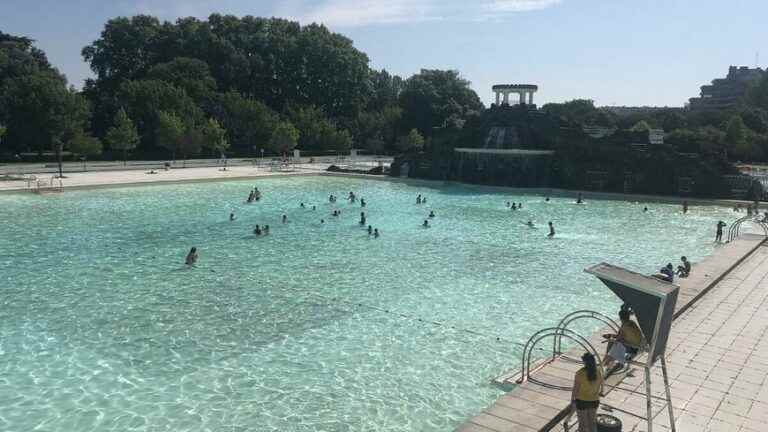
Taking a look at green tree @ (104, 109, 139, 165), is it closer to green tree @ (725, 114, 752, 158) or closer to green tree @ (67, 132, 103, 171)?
green tree @ (67, 132, 103, 171)

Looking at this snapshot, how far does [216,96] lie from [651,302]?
71716 millimetres

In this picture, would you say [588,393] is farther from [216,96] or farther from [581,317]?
[216,96]

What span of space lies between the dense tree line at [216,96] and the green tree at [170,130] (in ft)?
0.38

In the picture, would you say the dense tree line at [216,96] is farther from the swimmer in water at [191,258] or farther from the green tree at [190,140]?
the swimmer in water at [191,258]

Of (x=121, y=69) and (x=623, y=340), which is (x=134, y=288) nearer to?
(x=623, y=340)

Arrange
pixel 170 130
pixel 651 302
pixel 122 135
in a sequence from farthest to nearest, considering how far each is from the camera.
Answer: pixel 170 130, pixel 122 135, pixel 651 302

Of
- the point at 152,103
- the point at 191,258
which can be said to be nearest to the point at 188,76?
the point at 152,103

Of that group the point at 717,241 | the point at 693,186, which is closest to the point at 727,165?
the point at 693,186

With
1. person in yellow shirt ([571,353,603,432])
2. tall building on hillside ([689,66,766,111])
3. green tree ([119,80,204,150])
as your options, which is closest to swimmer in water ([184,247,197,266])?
person in yellow shirt ([571,353,603,432])

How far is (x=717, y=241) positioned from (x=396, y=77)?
96137mm

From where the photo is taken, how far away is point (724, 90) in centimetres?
17700

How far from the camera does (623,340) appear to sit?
9.84 metres

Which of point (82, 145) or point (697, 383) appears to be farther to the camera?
point (82, 145)

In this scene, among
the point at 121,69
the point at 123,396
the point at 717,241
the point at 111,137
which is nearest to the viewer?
the point at 123,396
